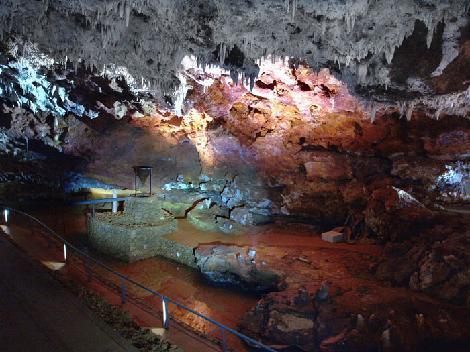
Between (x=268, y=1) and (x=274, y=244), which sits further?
(x=274, y=244)

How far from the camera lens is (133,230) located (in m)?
13.2

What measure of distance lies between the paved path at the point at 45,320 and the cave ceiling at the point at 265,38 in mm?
4724

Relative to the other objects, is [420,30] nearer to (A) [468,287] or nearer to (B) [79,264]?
(A) [468,287]

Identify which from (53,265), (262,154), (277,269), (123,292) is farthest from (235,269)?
(53,265)

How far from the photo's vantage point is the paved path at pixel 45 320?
439cm

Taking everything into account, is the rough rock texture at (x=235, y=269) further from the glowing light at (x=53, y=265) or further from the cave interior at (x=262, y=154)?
the glowing light at (x=53, y=265)

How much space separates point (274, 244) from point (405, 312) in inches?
221

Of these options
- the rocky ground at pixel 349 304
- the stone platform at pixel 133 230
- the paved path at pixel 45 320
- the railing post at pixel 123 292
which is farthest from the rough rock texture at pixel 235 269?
the paved path at pixel 45 320

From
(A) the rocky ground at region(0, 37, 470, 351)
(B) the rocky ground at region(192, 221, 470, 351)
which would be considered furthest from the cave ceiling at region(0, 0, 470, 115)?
(B) the rocky ground at region(192, 221, 470, 351)

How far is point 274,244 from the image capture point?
1257cm

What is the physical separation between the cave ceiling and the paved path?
4.72m

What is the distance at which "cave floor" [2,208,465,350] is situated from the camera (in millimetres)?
7910

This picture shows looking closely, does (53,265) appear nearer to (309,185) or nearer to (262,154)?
(262,154)

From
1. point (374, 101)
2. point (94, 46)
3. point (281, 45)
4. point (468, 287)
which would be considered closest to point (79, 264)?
point (94, 46)
